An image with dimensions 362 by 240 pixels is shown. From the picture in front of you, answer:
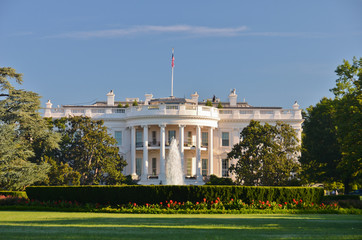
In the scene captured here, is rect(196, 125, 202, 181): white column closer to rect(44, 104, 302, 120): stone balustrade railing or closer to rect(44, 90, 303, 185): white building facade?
rect(44, 90, 303, 185): white building facade

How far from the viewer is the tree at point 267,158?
5741 centimetres

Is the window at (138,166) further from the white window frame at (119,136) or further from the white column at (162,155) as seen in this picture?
the white column at (162,155)

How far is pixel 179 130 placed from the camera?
71000mm

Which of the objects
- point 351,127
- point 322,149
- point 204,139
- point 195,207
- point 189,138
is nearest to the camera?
point 195,207

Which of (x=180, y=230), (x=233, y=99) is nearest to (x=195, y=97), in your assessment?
(x=233, y=99)

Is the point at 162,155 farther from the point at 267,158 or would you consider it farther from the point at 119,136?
the point at 267,158

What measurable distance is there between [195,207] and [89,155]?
29.3 meters

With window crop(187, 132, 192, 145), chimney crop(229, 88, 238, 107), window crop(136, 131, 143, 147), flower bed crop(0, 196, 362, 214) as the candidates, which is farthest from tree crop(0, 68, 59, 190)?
chimney crop(229, 88, 238, 107)

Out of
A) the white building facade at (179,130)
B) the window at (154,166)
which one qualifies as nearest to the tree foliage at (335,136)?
the white building facade at (179,130)

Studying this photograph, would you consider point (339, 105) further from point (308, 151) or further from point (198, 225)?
point (198, 225)

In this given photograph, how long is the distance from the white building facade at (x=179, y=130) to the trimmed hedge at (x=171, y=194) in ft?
105

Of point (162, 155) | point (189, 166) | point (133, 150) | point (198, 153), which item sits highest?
point (133, 150)

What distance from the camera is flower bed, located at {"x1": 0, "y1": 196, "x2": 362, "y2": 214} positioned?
110 feet

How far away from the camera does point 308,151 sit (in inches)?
2515
